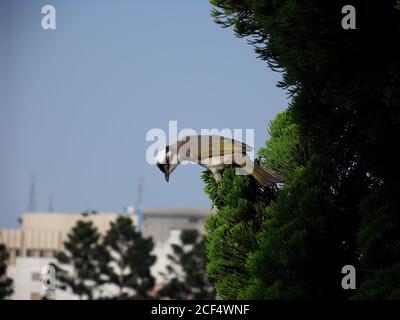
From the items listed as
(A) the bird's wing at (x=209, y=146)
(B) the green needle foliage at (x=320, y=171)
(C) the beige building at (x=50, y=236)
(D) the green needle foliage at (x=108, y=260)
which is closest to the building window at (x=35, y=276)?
(C) the beige building at (x=50, y=236)

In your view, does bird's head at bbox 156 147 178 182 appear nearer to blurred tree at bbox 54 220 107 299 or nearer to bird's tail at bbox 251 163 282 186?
bird's tail at bbox 251 163 282 186

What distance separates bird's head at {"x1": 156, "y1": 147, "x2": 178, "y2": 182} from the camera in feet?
36.5

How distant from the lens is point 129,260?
6756 centimetres

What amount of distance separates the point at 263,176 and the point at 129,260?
185 feet

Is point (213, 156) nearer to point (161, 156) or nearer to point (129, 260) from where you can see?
point (161, 156)

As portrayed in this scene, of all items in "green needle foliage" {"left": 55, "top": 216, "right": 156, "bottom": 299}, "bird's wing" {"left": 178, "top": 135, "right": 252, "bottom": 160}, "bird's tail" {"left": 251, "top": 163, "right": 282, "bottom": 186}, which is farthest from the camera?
"green needle foliage" {"left": 55, "top": 216, "right": 156, "bottom": 299}

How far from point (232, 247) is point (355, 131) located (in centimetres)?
237

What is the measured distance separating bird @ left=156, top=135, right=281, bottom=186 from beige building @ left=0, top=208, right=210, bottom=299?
93146 mm

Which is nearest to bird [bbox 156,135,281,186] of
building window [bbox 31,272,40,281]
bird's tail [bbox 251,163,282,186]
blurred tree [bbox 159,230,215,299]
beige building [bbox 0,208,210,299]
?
bird's tail [bbox 251,163,282,186]

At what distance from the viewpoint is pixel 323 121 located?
10.5 meters

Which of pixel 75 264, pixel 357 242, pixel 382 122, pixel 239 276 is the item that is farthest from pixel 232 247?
pixel 75 264

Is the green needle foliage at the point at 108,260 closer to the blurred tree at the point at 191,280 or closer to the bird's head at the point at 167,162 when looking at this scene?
the blurred tree at the point at 191,280

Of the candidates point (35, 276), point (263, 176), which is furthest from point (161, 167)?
point (35, 276)

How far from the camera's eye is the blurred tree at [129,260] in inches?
2552
